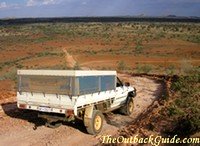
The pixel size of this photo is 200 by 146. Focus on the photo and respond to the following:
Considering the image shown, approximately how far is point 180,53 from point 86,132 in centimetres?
3836

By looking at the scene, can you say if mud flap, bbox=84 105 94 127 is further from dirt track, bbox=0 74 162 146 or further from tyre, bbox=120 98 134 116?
tyre, bbox=120 98 134 116

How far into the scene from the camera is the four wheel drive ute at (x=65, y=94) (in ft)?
38.2

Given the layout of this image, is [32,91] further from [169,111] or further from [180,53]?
[180,53]

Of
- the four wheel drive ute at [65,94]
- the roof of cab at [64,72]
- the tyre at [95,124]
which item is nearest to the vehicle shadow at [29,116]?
the tyre at [95,124]

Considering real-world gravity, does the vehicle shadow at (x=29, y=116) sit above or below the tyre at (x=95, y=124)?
below

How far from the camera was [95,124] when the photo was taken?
1242 cm

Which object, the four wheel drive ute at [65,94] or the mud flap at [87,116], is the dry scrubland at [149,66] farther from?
the four wheel drive ute at [65,94]

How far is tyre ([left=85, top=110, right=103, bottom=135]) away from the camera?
1218 centimetres

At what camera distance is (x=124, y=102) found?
15.1 meters

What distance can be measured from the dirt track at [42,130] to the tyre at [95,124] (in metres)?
0.17

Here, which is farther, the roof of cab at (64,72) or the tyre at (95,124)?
the tyre at (95,124)

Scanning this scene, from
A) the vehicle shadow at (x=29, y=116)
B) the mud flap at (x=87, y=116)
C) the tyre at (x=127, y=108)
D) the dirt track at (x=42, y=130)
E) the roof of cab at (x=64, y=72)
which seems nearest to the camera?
the roof of cab at (x=64, y=72)

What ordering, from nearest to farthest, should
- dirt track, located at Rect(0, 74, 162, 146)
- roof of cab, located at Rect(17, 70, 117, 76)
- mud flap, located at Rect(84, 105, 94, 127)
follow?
roof of cab, located at Rect(17, 70, 117, 76) → dirt track, located at Rect(0, 74, 162, 146) → mud flap, located at Rect(84, 105, 94, 127)

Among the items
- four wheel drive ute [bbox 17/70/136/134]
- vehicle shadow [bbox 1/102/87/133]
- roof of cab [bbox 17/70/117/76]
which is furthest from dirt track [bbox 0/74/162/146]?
roof of cab [bbox 17/70/117/76]
